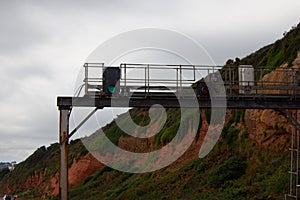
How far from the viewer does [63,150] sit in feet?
73.0

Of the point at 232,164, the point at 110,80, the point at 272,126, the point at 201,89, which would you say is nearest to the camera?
the point at 110,80

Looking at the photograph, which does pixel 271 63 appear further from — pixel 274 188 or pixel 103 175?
pixel 103 175

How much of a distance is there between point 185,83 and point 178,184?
15.4 m

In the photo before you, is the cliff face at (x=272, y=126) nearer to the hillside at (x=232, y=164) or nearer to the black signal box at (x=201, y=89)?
the hillside at (x=232, y=164)

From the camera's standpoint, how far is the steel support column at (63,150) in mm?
21969

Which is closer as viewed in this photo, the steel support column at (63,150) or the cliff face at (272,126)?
the steel support column at (63,150)

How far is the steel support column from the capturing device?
2197 cm

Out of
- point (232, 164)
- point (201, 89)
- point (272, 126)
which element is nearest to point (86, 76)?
point (201, 89)

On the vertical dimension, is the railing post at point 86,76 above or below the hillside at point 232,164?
above

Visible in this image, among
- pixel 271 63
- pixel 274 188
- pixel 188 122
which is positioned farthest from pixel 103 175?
pixel 274 188

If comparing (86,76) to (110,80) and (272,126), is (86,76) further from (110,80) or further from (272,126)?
(272,126)

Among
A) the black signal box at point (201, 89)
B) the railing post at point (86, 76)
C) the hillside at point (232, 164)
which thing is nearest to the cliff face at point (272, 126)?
the hillside at point (232, 164)

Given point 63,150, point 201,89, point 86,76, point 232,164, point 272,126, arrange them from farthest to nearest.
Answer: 1. point 232,164
2. point 272,126
3. point 201,89
4. point 86,76
5. point 63,150

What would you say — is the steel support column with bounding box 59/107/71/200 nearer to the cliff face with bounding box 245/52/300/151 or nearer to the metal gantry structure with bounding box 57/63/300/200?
the metal gantry structure with bounding box 57/63/300/200
